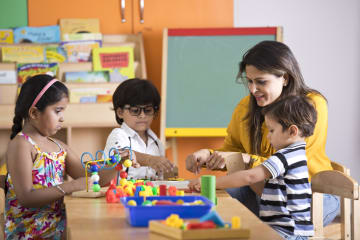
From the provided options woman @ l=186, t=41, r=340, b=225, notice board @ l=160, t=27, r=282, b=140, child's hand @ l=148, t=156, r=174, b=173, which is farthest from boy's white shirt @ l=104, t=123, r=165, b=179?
notice board @ l=160, t=27, r=282, b=140

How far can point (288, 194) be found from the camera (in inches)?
70.1

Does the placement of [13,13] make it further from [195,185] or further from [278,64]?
[195,185]

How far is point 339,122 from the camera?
13.4ft

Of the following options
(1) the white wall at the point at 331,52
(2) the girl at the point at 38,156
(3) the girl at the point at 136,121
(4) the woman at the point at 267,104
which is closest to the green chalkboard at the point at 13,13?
(1) the white wall at the point at 331,52

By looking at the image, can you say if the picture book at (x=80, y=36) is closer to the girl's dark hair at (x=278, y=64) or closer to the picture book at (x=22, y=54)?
the picture book at (x=22, y=54)

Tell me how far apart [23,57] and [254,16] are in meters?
1.70

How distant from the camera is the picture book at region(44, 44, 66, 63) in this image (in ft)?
12.5

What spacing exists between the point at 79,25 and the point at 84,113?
662mm

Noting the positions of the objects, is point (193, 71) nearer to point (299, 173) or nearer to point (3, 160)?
point (3, 160)

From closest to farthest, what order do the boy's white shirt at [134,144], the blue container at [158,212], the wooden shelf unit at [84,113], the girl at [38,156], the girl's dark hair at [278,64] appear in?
the blue container at [158,212] → the girl at [38,156] → the girl's dark hair at [278,64] → the boy's white shirt at [134,144] → the wooden shelf unit at [84,113]

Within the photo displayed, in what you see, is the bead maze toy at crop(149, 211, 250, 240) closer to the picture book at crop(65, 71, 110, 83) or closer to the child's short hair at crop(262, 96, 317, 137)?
the child's short hair at crop(262, 96, 317, 137)

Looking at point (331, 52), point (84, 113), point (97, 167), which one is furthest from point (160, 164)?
point (331, 52)

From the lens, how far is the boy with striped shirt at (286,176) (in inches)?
68.3

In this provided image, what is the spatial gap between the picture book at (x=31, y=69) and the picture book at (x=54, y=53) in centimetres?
5
